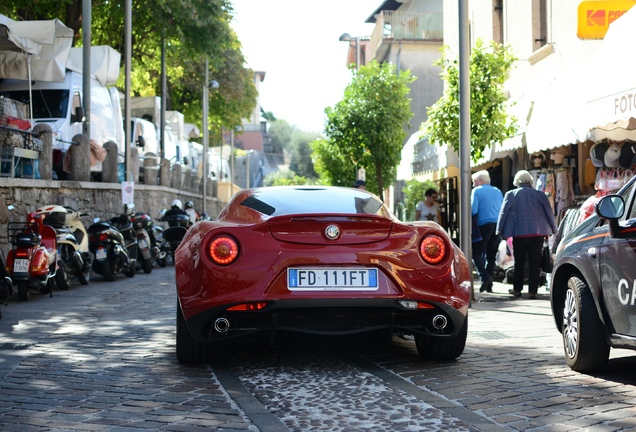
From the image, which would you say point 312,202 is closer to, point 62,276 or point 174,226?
point 62,276

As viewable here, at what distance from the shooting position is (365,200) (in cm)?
734

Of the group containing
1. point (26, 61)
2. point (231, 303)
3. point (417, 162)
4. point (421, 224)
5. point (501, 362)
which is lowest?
point (501, 362)

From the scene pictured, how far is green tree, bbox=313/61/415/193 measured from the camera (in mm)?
31281

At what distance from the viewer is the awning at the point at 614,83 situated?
962 cm

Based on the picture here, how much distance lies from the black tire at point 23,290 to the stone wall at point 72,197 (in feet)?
9.61

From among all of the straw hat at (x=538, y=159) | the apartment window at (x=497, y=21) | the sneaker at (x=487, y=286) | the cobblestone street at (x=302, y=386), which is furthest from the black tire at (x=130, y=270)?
the apartment window at (x=497, y=21)

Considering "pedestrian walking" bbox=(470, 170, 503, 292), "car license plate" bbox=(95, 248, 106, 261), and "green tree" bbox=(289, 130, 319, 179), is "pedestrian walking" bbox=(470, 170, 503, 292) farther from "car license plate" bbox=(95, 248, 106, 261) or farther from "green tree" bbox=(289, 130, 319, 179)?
"green tree" bbox=(289, 130, 319, 179)

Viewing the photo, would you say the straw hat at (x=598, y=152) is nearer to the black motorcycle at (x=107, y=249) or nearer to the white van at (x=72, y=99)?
the black motorcycle at (x=107, y=249)

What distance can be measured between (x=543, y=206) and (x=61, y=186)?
10.6m

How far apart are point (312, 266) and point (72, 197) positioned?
1511cm

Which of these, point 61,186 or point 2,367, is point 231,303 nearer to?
point 2,367

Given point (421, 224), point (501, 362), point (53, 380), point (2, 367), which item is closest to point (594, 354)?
point (501, 362)

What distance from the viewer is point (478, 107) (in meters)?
17.8

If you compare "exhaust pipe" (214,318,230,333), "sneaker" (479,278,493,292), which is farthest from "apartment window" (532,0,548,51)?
"exhaust pipe" (214,318,230,333)
